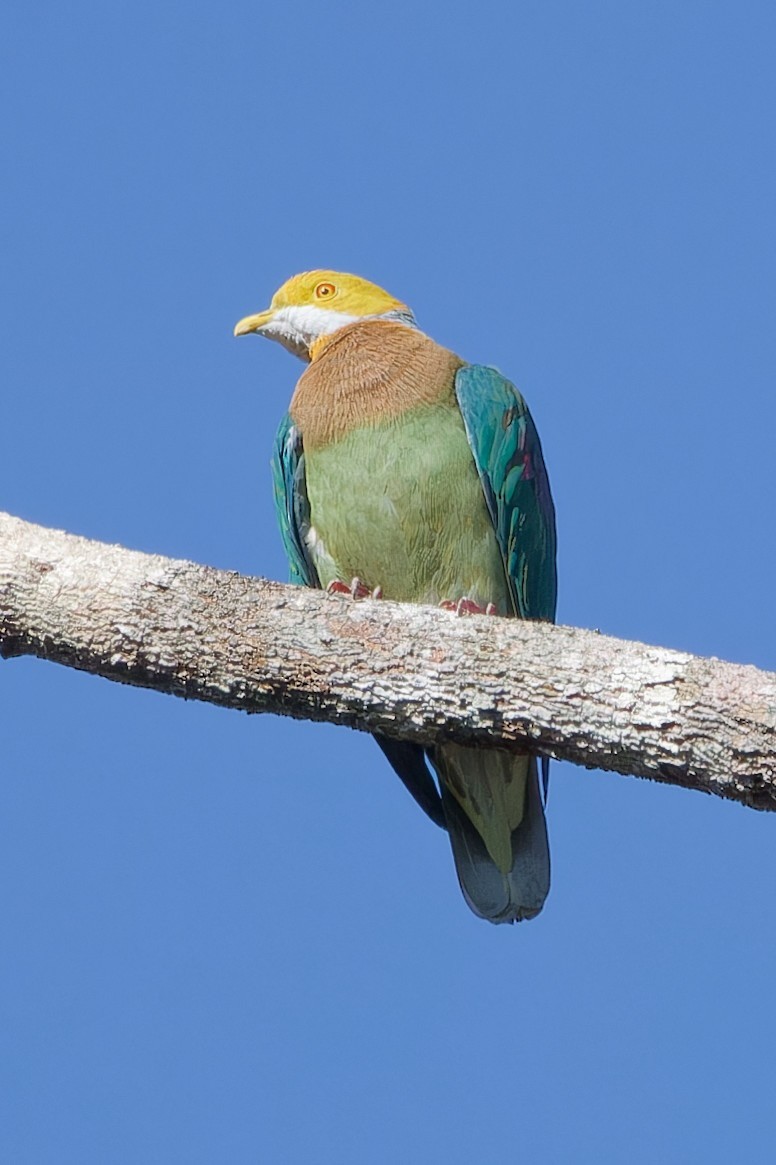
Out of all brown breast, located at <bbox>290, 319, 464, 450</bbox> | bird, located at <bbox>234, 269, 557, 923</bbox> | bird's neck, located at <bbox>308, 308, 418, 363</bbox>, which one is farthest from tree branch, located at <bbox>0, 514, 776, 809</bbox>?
bird's neck, located at <bbox>308, 308, 418, 363</bbox>

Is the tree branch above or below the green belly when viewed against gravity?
below

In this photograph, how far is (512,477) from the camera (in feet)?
19.4

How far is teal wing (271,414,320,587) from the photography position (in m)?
6.18

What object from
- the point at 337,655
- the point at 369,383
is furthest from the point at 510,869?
the point at 369,383

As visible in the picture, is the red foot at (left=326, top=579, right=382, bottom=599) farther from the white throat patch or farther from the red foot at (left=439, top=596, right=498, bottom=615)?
the white throat patch

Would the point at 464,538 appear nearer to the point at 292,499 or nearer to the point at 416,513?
the point at 416,513

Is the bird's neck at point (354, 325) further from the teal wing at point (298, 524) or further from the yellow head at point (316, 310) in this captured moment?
the teal wing at point (298, 524)

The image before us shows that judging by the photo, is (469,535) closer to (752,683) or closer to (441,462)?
(441,462)

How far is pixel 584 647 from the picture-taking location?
13.7ft

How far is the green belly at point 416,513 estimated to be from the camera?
5.82 m

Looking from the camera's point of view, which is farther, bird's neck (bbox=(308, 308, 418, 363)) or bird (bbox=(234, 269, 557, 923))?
bird's neck (bbox=(308, 308, 418, 363))

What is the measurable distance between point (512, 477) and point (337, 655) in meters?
1.90

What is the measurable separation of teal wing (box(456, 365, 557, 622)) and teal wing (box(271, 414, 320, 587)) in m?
0.73

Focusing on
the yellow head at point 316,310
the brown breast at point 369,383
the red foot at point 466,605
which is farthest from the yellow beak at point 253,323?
the red foot at point 466,605
